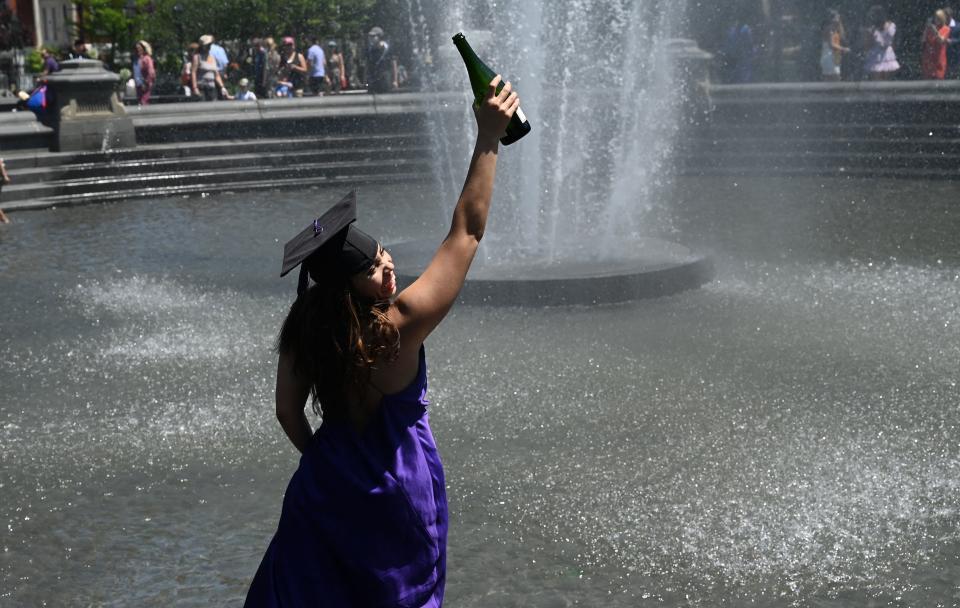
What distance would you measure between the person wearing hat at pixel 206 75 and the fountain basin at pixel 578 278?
39.3ft

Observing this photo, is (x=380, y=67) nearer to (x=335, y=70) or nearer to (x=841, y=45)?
(x=335, y=70)

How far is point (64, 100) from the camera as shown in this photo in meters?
15.7

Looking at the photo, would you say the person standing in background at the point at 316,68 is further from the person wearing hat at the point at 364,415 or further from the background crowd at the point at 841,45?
the person wearing hat at the point at 364,415

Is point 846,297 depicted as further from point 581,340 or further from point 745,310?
point 581,340

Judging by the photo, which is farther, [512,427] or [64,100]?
[64,100]

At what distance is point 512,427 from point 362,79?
21061 millimetres

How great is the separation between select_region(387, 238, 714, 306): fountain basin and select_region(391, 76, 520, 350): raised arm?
5.75 m

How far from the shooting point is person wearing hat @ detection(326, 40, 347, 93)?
23422 mm

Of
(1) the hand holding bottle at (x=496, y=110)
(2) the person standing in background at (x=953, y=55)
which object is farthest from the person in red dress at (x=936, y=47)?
(1) the hand holding bottle at (x=496, y=110)

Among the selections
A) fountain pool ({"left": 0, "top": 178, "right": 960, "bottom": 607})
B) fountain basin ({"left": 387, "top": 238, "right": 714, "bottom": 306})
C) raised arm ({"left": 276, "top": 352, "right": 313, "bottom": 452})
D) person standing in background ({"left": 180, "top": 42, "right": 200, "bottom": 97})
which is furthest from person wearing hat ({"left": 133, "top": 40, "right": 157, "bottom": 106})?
raised arm ({"left": 276, "top": 352, "right": 313, "bottom": 452})

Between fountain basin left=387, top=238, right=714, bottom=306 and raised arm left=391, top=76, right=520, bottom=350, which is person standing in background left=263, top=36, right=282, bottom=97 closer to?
fountain basin left=387, top=238, right=714, bottom=306

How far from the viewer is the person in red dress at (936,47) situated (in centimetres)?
1828

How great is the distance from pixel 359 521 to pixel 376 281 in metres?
0.51

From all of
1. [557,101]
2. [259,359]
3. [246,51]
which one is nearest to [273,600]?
[259,359]
